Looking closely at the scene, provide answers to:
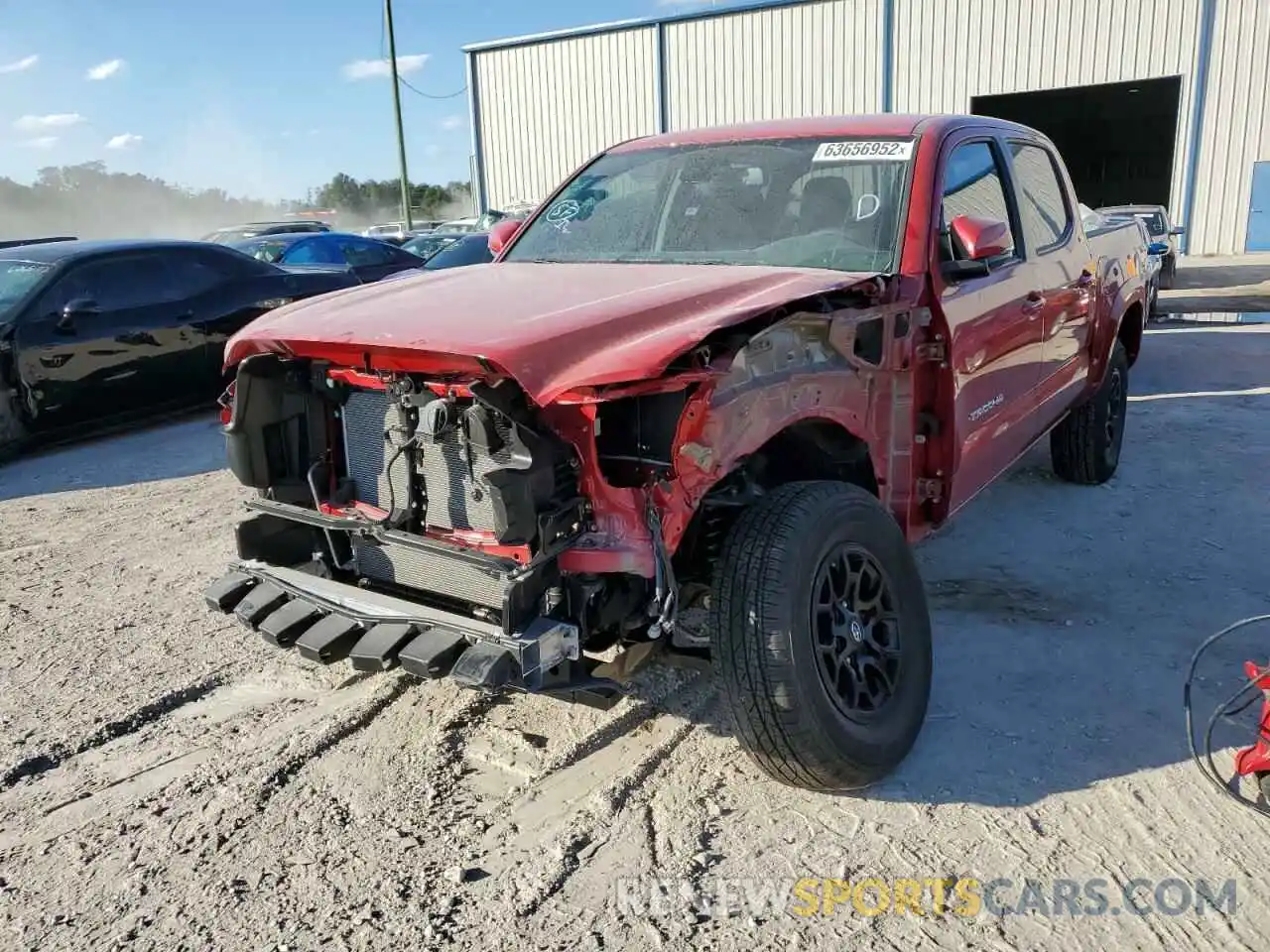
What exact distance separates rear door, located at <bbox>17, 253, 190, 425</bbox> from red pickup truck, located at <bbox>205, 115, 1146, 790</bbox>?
447 cm

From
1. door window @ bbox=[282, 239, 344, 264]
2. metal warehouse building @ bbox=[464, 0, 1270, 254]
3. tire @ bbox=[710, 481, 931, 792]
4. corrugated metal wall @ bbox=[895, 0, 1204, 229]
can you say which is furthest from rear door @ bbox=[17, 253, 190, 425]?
corrugated metal wall @ bbox=[895, 0, 1204, 229]

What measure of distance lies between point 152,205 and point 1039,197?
196ft

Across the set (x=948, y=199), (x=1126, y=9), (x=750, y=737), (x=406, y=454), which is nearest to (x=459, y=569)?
(x=406, y=454)

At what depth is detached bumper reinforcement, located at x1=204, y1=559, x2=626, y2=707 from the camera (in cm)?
248

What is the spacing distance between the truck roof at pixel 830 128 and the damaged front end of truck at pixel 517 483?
3.01ft

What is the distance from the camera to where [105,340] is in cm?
716

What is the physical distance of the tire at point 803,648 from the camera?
2604mm

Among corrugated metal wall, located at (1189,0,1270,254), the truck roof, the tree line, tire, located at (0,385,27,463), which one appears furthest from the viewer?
the tree line

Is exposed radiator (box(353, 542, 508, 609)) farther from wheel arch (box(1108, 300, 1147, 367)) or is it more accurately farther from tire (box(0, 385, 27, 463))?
tire (box(0, 385, 27, 463))

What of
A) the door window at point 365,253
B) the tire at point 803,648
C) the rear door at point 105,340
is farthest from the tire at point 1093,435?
the door window at point 365,253

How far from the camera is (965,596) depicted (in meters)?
4.27

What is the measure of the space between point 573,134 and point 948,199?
25.8 m

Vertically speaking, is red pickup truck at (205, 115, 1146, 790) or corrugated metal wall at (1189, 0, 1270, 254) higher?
corrugated metal wall at (1189, 0, 1270, 254)

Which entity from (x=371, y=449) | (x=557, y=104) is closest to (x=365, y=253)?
(x=371, y=449)
